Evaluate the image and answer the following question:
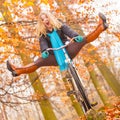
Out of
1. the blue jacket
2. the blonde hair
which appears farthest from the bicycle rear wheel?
the blonde hair

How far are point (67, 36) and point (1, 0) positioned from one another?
247 inches

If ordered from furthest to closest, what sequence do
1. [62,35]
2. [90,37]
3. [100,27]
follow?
[62,35], [90,37], [100,27]

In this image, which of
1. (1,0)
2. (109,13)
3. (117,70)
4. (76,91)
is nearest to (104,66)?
(109,13)

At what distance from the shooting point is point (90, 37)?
19.2 feet

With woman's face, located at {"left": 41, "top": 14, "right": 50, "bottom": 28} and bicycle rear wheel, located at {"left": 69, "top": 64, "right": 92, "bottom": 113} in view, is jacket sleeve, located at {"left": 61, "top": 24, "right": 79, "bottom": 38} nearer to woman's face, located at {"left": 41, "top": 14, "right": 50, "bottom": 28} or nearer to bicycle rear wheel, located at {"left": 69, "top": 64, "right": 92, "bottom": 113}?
woman's face, located at {"left": 41, "top": 14, "right": 50, "bottom": 28}

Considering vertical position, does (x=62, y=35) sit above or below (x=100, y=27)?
above

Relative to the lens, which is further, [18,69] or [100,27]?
[18,69]

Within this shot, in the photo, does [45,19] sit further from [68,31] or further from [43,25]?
[68,31]

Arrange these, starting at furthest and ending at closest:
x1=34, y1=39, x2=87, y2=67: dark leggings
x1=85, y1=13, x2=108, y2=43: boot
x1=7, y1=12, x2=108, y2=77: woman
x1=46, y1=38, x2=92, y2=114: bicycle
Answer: x1=46, y1=38, x2=92, y2=114: bicycle
x1=34, y1=39, x2=87, y2=67: dark leggings
x1=7, y1=12, x2=108, y2=77: woman
x1=85, y1=13, x2=108, y2=43: boot

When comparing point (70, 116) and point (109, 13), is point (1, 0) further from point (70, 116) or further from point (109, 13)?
point (70, 116)

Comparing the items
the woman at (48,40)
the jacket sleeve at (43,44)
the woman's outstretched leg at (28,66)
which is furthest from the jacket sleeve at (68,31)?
the woman's outstretched leg at (28,66)

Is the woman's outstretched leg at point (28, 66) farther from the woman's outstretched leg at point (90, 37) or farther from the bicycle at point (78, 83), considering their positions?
the woman's outstretched leg at point (90, 37)

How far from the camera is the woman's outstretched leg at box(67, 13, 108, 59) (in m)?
5.57

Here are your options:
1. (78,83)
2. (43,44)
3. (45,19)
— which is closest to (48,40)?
(43,44)
